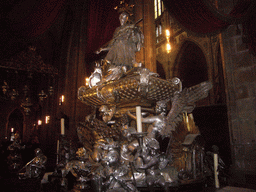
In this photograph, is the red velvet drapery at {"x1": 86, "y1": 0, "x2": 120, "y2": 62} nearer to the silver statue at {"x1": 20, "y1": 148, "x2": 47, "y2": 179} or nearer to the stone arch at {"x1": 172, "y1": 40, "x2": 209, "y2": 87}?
the silver statue at {"x1": 20, "y1": 148, "x2": 47, "y2": 179}

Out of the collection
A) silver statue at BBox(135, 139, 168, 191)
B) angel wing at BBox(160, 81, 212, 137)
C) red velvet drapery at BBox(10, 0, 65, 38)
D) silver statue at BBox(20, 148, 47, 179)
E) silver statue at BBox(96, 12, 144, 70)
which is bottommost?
silver statue at BBox(20, 148, 47, 179)

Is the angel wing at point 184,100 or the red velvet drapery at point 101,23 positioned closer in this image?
the angel wing at point 184,100

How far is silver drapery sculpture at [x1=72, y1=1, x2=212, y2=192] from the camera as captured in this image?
1.49m

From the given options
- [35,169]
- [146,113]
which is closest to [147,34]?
[146,113]

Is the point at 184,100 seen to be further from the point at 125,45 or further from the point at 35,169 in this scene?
the point at 35,169

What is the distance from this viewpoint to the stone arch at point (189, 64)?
10.4 metres

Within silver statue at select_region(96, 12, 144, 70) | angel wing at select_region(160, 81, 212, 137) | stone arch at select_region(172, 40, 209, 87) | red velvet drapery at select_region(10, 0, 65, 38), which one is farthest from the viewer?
stone arch at select_region(172, 40, 209, 87)

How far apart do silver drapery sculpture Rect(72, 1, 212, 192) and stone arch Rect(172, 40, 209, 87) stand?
8798 mm

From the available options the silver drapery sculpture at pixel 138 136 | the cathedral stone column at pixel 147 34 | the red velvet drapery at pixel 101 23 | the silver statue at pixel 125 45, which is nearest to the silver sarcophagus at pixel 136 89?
the silver drapery sculpture at pixel 138 136

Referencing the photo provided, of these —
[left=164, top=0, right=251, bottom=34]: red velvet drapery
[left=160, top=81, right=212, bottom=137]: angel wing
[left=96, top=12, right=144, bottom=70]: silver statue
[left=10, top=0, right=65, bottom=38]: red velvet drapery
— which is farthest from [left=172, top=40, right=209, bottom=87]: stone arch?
[left=160, top=81, right=212, bottom=137]: angel wing

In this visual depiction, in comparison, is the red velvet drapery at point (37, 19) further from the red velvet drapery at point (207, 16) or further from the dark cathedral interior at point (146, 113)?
the red velvet drapery at point (207, 16)

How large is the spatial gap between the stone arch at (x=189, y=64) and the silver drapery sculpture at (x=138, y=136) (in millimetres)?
8798

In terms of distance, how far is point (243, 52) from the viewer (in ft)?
9.84

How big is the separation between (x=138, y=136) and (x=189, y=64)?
399 inches
